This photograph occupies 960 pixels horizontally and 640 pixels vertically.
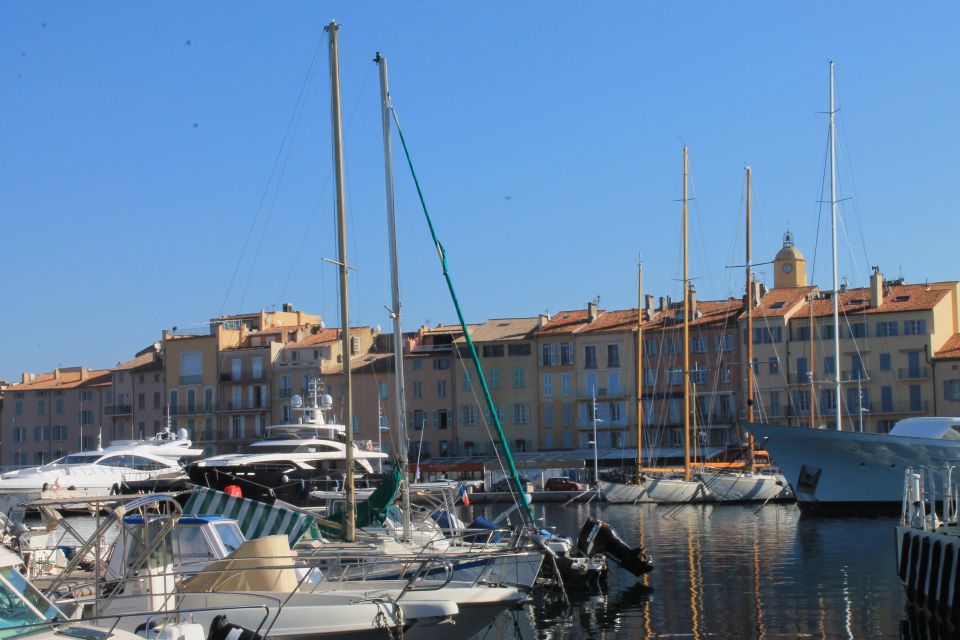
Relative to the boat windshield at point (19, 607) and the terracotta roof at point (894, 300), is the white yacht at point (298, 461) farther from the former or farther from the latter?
the terracotta roof at point (894, 300)

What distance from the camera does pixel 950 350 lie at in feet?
252

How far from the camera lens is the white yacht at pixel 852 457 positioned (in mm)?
46938

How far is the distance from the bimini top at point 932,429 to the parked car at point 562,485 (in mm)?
24929

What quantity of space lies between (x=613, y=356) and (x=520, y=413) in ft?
25.8

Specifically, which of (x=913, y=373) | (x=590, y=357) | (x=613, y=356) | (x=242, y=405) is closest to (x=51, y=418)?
(x=242, y=405)

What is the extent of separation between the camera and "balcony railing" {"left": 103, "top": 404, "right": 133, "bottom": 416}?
98.1 m

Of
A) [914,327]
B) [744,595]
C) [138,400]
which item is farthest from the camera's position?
[138,400]

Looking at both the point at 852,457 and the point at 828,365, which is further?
the point at 828,365

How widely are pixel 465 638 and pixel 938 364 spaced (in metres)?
63.3

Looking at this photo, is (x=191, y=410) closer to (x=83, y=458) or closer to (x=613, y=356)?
(x=83, y=458)

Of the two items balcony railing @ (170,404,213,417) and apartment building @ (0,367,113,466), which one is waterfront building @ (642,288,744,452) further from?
apartment building @ (0,367,113,466)

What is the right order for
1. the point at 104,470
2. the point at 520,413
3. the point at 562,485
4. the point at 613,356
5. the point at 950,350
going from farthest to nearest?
the point at 520,413 < the point at 613,356 < the point at 950,350 < the point at 562,485 < the point at 104,470

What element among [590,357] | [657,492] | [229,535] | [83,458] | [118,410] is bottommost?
[657,492]

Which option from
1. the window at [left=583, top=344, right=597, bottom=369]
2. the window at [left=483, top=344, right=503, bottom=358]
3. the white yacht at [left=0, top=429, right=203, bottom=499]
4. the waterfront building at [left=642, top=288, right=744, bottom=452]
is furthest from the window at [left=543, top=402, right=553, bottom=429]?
the white yacht at [left=0, top=429, right=203, bottom=499]
